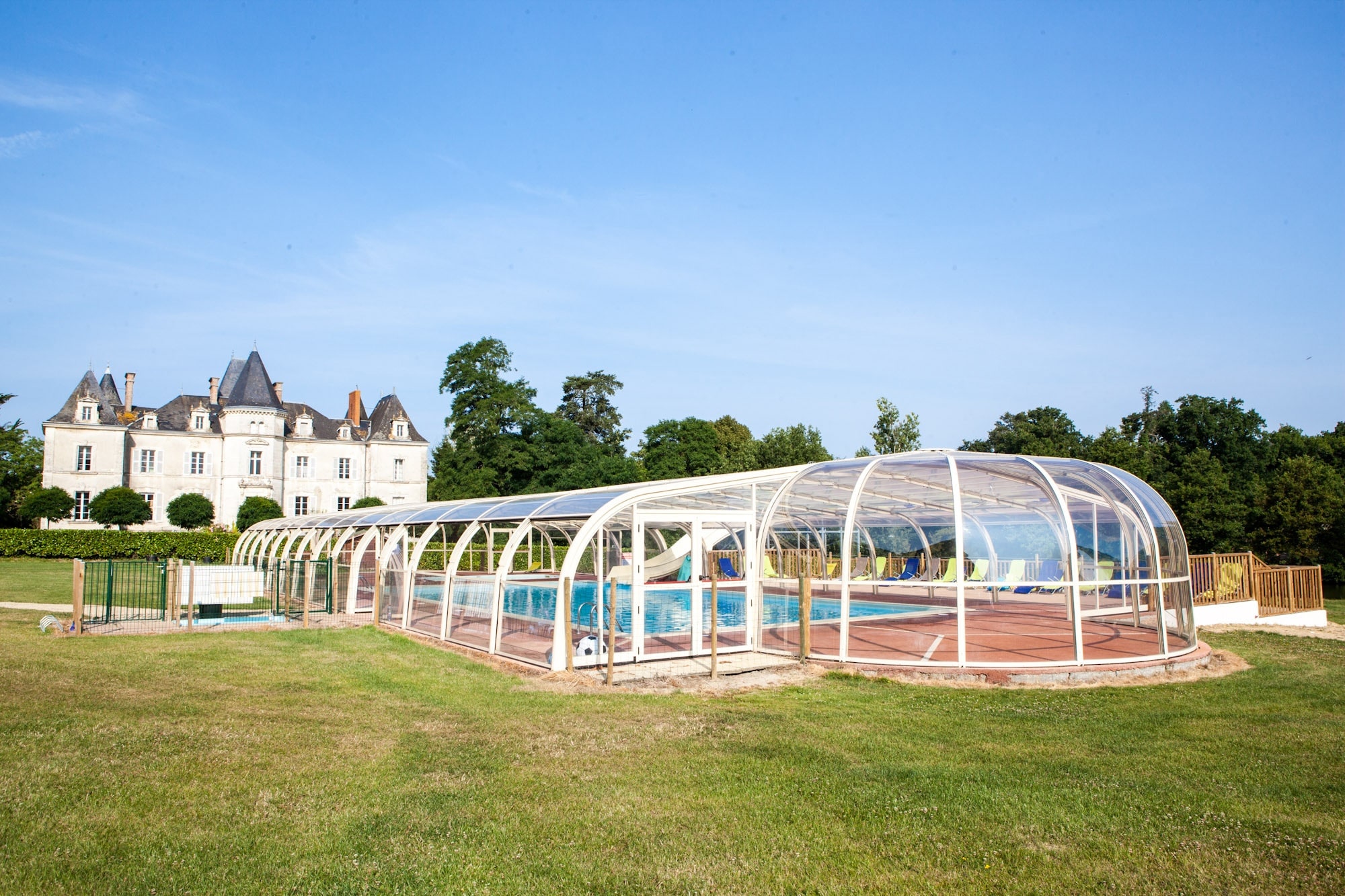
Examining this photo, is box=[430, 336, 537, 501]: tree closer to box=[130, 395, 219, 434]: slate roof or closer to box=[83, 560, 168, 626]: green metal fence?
box=[130, 395, 219, 434]: slate roof

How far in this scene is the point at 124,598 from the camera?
20875mm

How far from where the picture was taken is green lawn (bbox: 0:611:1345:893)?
4.79 metres

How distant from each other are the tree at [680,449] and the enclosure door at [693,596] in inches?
1778

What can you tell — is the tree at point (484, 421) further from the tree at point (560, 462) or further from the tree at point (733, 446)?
the tree at point (733, 446)

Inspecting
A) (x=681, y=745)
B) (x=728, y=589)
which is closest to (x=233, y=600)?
(x=728, y=589)

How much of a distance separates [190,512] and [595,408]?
29.3 m

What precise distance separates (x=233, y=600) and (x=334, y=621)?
2.65 metres

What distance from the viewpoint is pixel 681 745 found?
746 centimetres

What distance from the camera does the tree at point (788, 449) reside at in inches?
1628

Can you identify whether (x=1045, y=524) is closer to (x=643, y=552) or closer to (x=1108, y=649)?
(x=1108, y=649)

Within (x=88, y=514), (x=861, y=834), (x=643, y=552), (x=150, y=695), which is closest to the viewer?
(x=861, y=834)

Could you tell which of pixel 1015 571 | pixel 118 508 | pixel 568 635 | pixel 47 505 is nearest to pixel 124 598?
pixel 568 635

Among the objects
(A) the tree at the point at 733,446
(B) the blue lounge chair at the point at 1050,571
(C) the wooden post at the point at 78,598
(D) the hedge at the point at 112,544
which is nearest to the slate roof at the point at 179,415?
(D) the hedge at the point at 112,544

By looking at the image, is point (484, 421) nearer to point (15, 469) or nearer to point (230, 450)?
point (230, 450)
